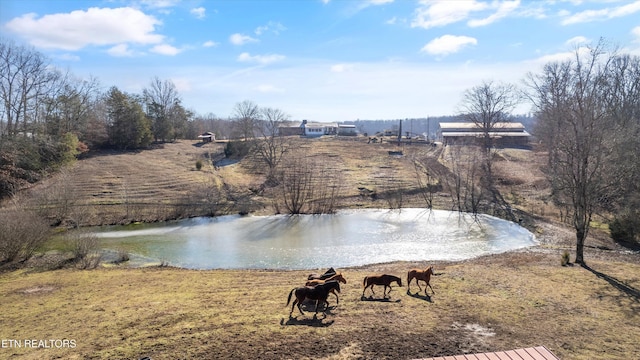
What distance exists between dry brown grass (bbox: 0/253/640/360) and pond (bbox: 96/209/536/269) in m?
5.50

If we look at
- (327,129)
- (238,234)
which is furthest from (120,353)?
(327,129)

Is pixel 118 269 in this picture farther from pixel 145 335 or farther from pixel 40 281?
pixel 145 335

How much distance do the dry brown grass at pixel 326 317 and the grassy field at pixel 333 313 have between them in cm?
4

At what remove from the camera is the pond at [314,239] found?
22062mm

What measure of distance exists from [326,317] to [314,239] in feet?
52.5

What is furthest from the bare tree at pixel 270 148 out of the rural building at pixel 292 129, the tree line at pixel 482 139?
the rural building at pixel 292 129

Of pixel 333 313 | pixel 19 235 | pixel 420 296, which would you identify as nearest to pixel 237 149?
pixel 19 235

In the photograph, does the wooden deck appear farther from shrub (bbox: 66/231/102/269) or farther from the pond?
shrub (bbox: 66/231/102/269)

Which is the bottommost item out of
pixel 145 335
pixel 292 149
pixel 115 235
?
pixel 115 235

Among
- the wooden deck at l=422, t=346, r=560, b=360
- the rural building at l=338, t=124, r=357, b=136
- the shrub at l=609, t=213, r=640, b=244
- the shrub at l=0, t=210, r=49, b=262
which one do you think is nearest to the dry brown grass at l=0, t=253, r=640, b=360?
the wooden deck at l=422, t=346, r=560, b=360

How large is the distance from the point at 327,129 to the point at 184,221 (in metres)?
65.1

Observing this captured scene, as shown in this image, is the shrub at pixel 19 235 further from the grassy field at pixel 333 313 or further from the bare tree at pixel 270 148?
the bare tree at pixel 270 148

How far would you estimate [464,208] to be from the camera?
37.1 metres

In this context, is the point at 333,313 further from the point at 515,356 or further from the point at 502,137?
the point at 502,137
